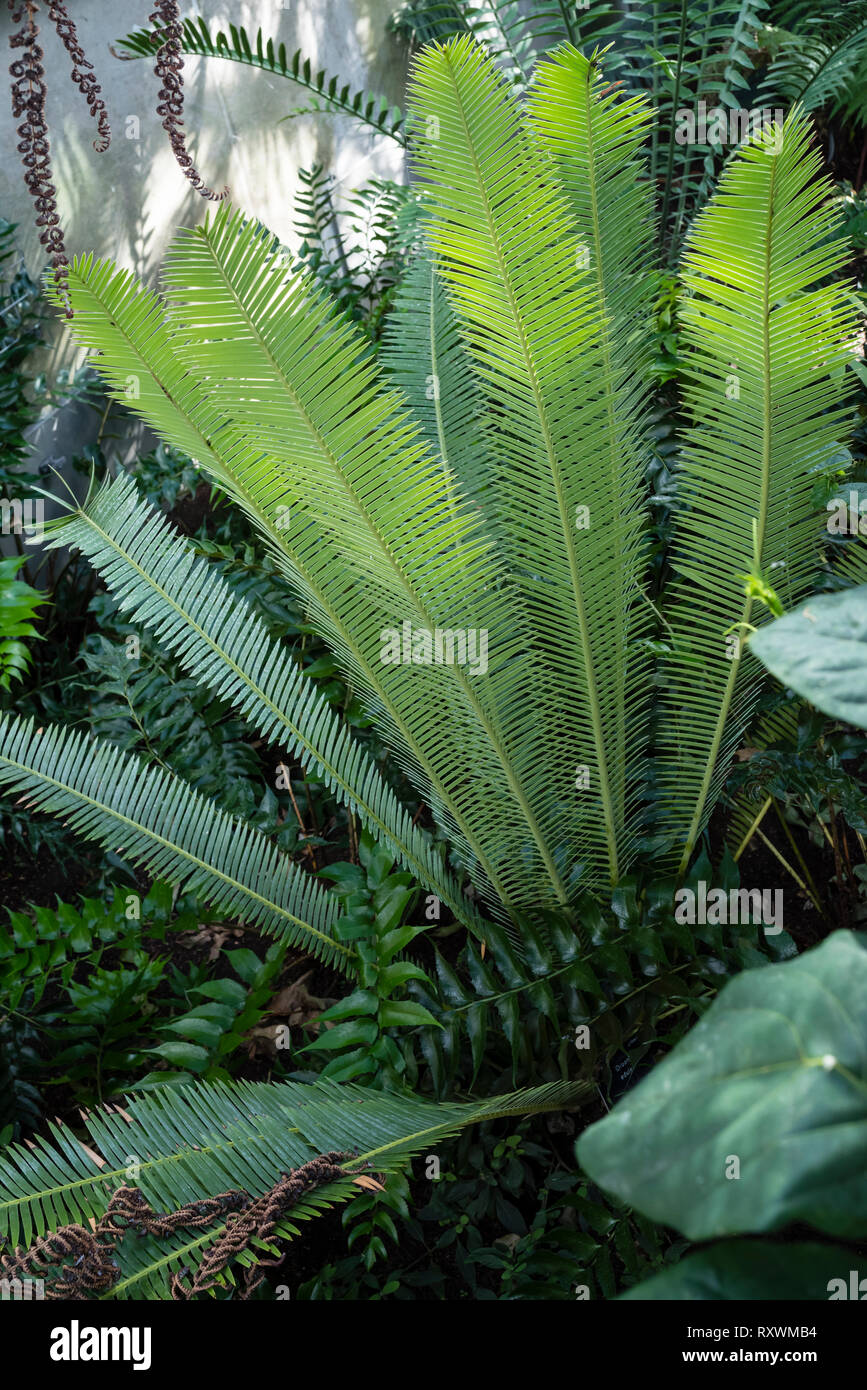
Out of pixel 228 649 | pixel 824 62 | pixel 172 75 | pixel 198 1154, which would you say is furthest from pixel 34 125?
pixel 824 62

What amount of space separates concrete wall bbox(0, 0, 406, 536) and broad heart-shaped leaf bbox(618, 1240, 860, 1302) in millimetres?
3189

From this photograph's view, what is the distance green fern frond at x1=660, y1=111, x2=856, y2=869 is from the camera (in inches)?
57.9

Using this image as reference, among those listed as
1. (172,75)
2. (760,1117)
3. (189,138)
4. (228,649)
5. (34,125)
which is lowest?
(760,1117)

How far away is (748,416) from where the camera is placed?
167 centimetres

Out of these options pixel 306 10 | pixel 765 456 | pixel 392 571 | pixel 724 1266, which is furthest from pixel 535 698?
pixel 306 10

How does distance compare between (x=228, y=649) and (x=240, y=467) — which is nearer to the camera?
(x=240, y=467)

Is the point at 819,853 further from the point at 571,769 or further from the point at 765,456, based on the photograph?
the point at 765,456

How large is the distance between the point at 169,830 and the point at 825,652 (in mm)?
→ 1629

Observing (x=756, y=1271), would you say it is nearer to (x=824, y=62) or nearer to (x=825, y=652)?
(x=825, y=652)

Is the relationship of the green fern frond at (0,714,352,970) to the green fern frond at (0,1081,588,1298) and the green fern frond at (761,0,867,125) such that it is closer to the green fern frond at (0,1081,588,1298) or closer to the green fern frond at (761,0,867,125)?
the green fern frond at (0,1081,588,1298)

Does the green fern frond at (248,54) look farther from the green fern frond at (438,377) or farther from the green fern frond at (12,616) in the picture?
the green fern frond at (12,616)

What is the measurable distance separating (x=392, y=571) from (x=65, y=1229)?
44.2 inches

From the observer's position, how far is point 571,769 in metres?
2.06

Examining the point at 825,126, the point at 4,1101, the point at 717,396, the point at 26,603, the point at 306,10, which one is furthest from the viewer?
the point at 825,126
